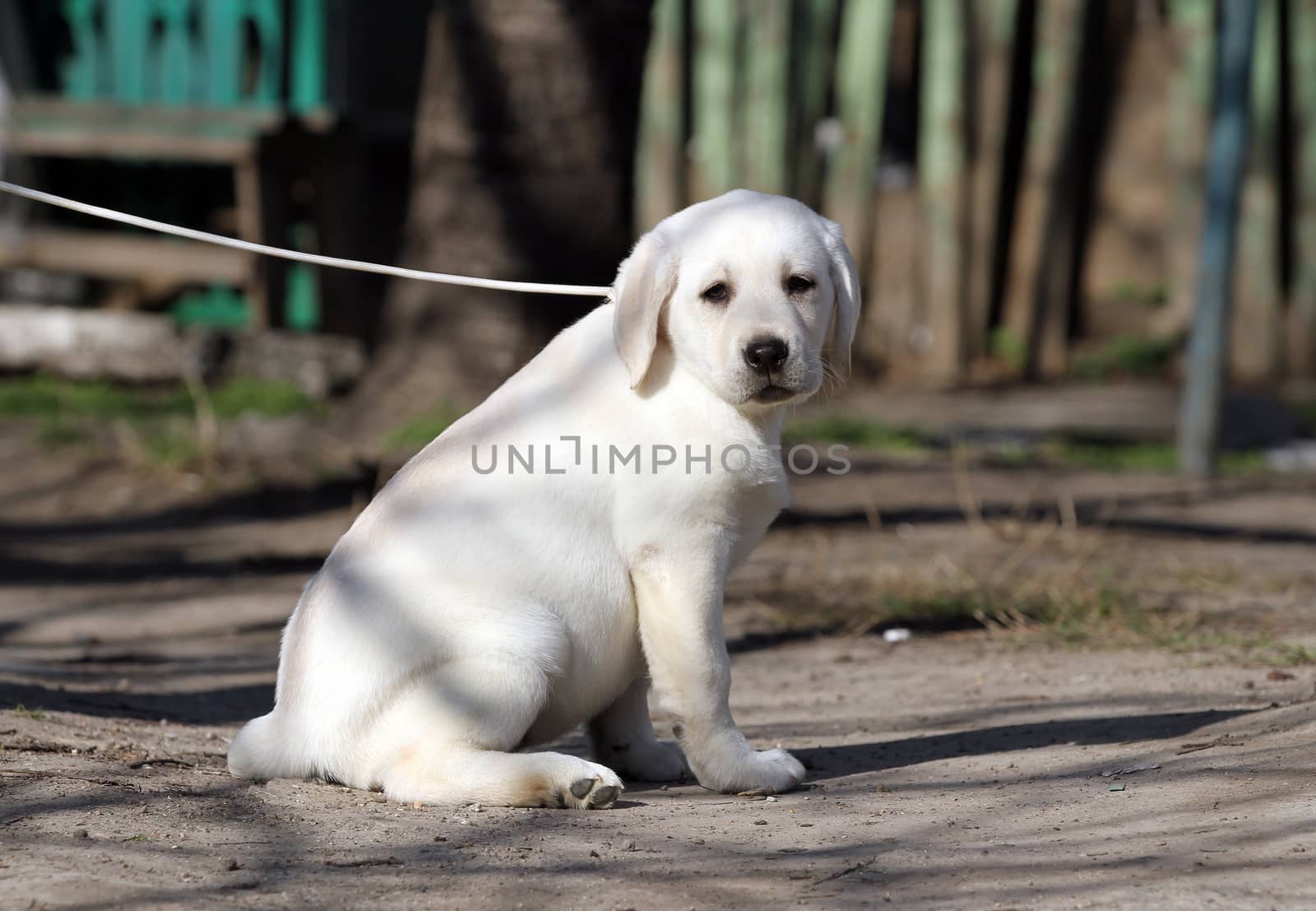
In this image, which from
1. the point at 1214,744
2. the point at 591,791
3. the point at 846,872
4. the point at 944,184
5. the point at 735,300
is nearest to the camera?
the point at 846,872

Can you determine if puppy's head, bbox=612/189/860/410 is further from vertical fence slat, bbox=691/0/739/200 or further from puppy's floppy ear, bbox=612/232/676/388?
vertical fence slat, bbox=691/0/739/200

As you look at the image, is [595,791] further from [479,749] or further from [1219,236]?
[1219,236]

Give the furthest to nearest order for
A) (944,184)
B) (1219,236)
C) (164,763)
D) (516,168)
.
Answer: (944,184) < (1219,236) < (516,168) < (164,763)

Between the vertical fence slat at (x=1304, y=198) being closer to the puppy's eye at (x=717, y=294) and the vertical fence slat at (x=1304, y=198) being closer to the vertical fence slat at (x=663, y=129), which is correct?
the vertical fence slat at (x=663, y=129)

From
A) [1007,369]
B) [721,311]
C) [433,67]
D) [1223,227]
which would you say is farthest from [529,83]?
[1007,369]

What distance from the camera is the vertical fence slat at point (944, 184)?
35.1 feet

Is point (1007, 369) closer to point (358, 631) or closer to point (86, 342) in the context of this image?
point (86, 342)

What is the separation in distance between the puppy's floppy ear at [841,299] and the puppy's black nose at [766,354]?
1.04 ft

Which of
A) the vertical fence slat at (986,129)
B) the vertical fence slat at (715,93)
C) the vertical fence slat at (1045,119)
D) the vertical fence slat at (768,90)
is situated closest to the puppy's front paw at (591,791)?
the vertical fence slat at (768,90)

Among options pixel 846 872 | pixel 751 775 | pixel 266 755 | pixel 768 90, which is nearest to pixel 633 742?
pixel 751 775

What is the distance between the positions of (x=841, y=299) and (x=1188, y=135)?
8263mm

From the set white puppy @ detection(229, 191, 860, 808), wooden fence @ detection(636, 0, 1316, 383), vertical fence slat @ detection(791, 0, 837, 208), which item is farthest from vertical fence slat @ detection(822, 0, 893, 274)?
white puppy @ detection(229, 191, 860, 808)

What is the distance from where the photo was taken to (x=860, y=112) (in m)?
10.9

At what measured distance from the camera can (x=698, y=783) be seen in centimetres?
371
